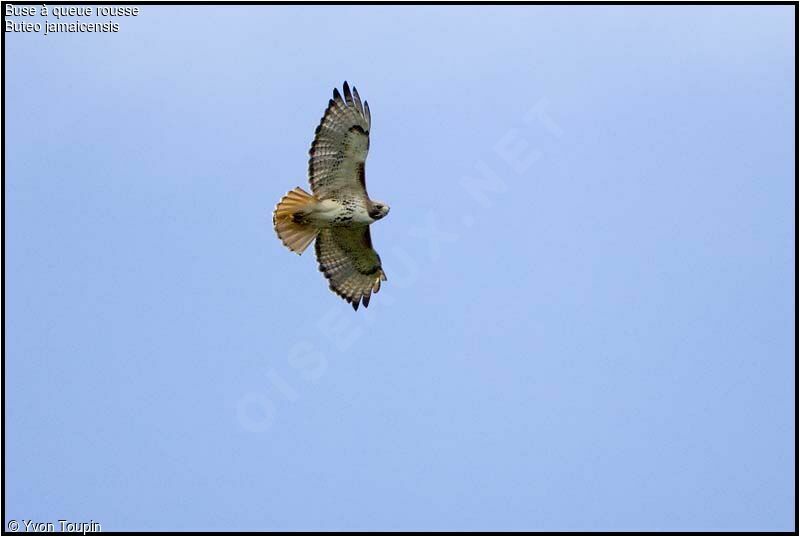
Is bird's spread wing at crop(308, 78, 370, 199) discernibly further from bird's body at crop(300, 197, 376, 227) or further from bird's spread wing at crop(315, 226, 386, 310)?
bird's spread wing at crop(315, 226, 386, 310)

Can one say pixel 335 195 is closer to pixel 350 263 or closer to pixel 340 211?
pixel 340 211

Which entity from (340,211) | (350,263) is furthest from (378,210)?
(350,263)

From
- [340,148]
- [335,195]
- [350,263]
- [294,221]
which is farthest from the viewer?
[350,263]

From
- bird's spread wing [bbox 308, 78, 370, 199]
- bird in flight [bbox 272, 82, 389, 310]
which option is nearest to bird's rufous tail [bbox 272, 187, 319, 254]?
bird in flight [bbox 272, 82, 389, 310]

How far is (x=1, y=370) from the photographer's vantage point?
14.4m

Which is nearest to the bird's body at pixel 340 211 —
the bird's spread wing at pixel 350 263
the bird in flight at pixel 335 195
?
the bird in flight at pixel 335 195

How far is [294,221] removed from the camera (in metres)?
15.0

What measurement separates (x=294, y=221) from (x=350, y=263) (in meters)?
1.20

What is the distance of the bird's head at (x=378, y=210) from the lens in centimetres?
1490

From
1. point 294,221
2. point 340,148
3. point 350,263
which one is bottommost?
point 350,263

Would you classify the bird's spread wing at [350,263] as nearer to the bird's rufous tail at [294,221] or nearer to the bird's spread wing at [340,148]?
the bird's rufous tail at [294,221]

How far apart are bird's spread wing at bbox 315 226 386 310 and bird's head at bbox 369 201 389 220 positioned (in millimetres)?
516

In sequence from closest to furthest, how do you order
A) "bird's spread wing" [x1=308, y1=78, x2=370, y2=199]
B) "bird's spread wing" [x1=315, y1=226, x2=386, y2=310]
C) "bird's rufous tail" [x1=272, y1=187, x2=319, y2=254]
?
"bird's spread wing" [x1=308, y1=78, x2=370, y2=199] < "bird's rufous tail" [x1=272, y1=187, x2=319, y2=254] < "bird's spread wing" [x1=315, y1=226, x2=386, y2=310]

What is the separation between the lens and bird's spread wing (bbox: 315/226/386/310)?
15.6 m
